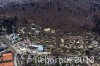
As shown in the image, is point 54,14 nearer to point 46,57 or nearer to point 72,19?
point 72,19

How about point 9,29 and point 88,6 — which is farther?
point 88,6

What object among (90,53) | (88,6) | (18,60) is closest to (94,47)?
(90,53)

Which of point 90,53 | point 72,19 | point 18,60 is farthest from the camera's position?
point 72,19

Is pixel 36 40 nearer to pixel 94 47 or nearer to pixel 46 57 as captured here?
pixel 46 57

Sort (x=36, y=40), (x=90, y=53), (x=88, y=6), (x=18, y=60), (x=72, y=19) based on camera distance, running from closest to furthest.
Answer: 1. (x=18, y=60)
2. (x=90, y=53)
3. (x=36, y=40)
4. (x=72, y=19)
5. (x=88, y=6)

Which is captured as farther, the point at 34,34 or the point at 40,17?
the point at 40,17

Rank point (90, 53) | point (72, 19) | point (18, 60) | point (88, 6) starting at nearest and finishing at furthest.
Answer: point (18, 60) → point (90, 53) → point (72, 19) → point (88, 6)

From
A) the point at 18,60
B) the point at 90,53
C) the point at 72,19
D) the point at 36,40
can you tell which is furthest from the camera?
the point at 72,19

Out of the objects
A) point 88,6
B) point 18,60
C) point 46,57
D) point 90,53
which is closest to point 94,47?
point 90,53
